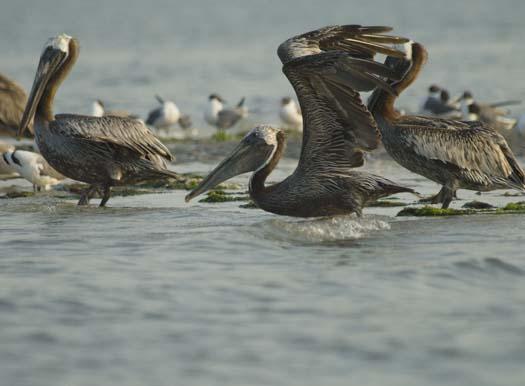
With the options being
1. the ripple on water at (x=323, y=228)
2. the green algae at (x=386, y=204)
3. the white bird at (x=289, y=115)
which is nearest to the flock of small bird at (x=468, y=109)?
the white bird at (x=289, y=115)

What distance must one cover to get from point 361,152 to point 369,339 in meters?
3.12

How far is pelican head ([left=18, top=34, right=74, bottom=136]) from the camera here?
30.8 ft

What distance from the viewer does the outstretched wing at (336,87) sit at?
701cm

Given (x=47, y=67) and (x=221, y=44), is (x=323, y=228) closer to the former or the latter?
(x=47, y=67)

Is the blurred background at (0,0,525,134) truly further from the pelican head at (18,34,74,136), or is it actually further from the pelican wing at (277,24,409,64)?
the pelican wing at (277,24,409,64)

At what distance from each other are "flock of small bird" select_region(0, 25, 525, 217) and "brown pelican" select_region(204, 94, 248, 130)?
7.17 metres

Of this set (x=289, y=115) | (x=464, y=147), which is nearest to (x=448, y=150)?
(x=464, y=147)

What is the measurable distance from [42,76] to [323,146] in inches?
118

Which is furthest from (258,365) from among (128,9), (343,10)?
(128,9)

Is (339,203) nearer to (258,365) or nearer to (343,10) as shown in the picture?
(258,365)

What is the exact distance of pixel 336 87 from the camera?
23.7 ft

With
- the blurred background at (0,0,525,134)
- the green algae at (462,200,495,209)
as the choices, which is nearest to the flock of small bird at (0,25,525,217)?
the green algae at (462,200,495,209)

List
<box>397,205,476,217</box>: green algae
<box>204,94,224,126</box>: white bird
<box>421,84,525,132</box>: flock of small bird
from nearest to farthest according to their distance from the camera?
<box>397,205,476,217</box>: green algae → <box>421,84,525,132</box>: flock of small bird → <box>204,94,224,126</box>: white bird

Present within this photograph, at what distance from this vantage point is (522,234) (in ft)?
23.8
